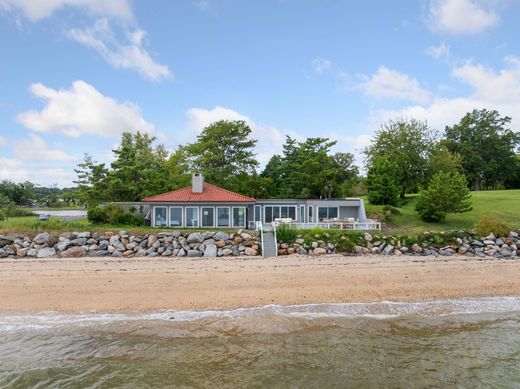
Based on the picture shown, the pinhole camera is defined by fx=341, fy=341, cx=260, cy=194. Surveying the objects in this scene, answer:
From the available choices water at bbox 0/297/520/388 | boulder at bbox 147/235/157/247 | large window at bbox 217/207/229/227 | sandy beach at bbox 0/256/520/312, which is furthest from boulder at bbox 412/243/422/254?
boulder at bbox 147/235/157/247

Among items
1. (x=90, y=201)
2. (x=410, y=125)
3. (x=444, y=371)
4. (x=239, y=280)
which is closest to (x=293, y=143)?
(x=410, y=125)

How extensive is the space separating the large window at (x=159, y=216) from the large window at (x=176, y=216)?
0.51 meters

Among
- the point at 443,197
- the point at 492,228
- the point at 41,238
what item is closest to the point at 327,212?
the point at 443,197

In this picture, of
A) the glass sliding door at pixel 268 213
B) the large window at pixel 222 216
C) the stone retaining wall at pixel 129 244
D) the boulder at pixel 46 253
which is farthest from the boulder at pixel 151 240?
the glass sliding door at pixel 268 213

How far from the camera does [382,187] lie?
31062mm

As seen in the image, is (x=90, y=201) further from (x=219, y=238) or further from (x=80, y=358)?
(x=80, y=358)

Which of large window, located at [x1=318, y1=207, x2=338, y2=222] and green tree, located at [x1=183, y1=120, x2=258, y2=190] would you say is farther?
green tree, located at [x1=183, y1=120, x2=258, y2=190]

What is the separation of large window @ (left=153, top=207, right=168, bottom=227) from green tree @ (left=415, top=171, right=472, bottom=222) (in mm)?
19709

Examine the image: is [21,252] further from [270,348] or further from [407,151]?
[407,151]

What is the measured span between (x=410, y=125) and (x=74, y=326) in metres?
37.3

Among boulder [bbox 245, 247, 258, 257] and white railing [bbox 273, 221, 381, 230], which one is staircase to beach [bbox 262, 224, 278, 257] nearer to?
boulder [bbox 245, 247, 258, 257]

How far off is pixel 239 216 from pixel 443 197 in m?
15.2

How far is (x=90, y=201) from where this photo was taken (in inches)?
1177

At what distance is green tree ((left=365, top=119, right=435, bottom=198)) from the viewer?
1401 inches
